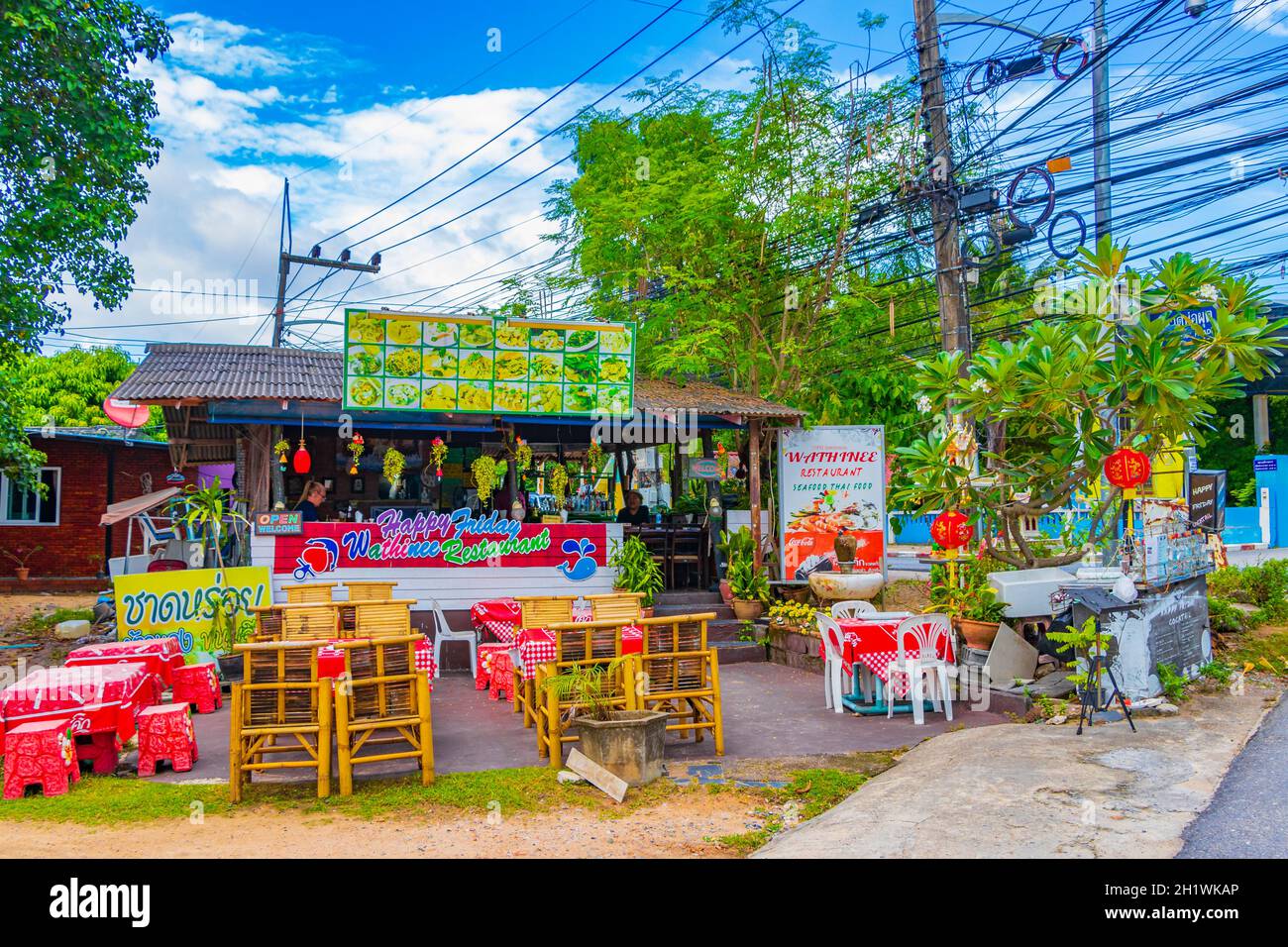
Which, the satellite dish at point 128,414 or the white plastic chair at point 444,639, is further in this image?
the satellite dish at point 128,414

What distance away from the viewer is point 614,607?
8.48m

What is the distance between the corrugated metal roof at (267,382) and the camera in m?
10.3

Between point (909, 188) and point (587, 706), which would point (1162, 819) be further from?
point (909, 188)

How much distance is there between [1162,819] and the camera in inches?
192

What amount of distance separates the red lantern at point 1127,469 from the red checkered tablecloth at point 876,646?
1917 millimetres

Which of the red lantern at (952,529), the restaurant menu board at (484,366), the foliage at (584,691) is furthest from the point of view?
the restaurant menu board at (484,366)

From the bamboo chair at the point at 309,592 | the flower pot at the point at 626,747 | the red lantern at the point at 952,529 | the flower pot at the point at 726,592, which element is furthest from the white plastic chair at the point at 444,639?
the red lantern at the point at 952,529

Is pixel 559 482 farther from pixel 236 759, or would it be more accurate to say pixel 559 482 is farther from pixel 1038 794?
pixel 1038 794

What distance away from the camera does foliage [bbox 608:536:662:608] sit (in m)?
11.6

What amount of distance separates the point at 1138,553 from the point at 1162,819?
3560mm

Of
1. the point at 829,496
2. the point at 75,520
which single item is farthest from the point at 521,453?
the point at 75,520

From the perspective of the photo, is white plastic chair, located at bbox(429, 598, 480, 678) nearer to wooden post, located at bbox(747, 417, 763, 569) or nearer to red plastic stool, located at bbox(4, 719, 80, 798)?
wooden post, located at bbox(747, 417, 763, 569)

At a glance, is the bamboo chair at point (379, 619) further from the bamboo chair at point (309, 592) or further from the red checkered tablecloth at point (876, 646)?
Answer: the red checkered tablecloth at point (876, 646)

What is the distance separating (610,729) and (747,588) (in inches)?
239
